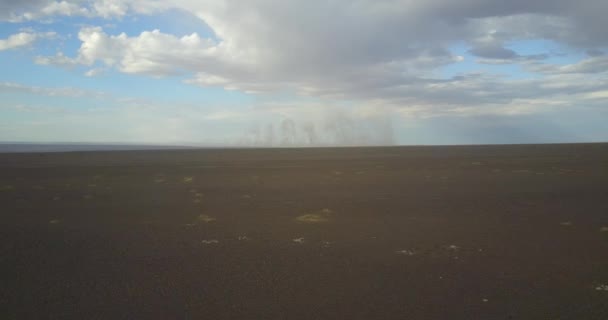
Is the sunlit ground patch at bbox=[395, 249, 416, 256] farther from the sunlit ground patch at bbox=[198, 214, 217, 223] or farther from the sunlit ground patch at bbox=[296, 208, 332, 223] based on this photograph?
the sunlit ground patch at bbox=[198, 214, 217, 223]

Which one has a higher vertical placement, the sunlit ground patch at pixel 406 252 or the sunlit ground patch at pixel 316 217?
the sunlit ground patch at pixel 316 217

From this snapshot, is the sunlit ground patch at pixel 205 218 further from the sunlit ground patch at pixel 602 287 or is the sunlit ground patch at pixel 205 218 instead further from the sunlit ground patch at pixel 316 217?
the sunlit ground patch at pixel 602 287

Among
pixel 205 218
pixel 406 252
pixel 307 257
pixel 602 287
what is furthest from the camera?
pixel 205 218

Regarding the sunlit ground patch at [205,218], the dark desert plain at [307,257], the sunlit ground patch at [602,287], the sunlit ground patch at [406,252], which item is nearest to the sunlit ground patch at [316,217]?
the dark desert plain at [307,257]

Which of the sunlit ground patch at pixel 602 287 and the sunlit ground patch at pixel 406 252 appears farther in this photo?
the sunlit ground patch at pixel 406 252

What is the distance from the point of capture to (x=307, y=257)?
34.0 feet

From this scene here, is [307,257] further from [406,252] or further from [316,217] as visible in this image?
[316,217]

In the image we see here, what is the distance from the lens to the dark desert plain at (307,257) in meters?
7.34

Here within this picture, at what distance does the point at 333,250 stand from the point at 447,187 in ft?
50.7

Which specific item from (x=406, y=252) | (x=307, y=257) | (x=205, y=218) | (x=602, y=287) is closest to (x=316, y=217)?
(x=205, y=218)

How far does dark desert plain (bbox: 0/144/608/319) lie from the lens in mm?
7336

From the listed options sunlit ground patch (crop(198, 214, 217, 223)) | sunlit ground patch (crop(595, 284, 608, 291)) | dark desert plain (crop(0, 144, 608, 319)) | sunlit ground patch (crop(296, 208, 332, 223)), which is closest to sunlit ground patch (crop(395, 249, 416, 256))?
dark desert plain (crop(0, 144, 608, 319))

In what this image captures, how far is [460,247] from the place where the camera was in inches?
436

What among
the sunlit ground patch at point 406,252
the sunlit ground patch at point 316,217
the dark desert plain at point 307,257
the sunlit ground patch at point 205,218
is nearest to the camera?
the dark desert plain at point 307,257
